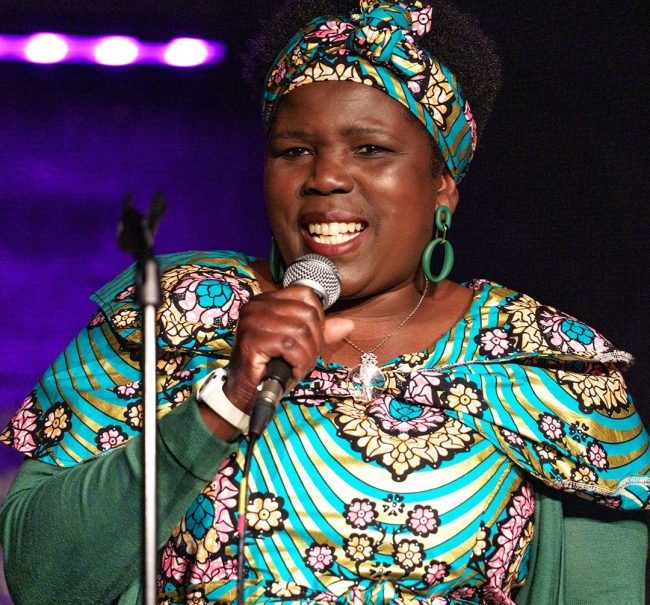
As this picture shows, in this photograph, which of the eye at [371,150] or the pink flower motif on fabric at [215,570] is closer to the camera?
the pink flower motif on fabric at [215,570]

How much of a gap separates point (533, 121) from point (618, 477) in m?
1.04

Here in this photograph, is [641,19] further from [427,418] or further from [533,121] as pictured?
[427,418]

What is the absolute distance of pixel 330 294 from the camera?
1.70 meters

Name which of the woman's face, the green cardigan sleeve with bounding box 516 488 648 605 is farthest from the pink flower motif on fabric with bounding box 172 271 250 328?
the green cardigan sleeve with bounding box 516 488 648 605

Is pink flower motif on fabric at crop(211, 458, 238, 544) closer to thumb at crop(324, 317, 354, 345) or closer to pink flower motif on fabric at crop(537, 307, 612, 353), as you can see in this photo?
thumb at crop(324, 317, 354, 345)

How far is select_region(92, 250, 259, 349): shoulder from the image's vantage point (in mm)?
2094

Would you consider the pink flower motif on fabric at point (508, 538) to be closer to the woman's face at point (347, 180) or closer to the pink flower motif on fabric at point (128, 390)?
the woman's face at point (347, 180)

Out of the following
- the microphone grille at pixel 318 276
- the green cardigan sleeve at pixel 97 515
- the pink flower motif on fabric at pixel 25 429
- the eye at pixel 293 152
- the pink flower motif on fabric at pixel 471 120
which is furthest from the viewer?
the pink flower motif on fabric at pixel 471 120

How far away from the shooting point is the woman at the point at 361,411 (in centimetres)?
196

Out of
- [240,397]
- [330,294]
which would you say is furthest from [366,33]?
[240,397]

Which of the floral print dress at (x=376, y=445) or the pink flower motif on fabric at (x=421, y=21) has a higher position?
the pink flower motif on fabric at (x=421, y=21)

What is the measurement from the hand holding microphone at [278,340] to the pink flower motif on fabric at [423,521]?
0.44m

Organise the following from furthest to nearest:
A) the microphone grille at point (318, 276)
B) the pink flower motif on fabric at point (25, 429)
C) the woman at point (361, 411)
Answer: the pink flower motif on fabric at point (25, 429)
the woman at point (361, 411)
the microphone grille at point (318, 276)

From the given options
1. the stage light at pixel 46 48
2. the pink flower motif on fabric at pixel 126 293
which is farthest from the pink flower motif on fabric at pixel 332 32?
the stage light at pixel 46 48
